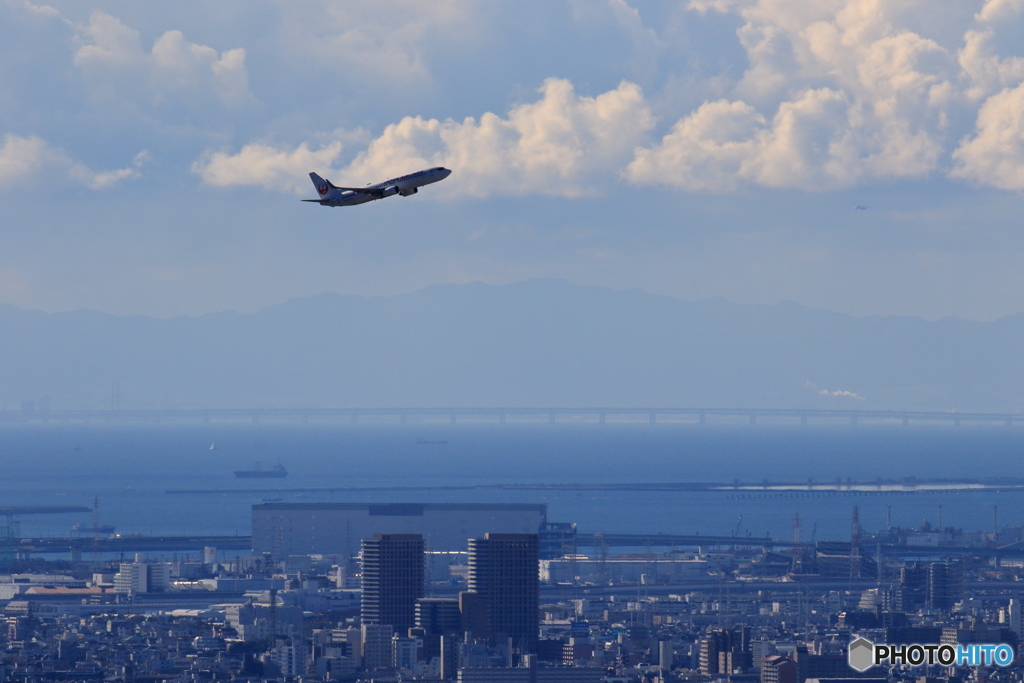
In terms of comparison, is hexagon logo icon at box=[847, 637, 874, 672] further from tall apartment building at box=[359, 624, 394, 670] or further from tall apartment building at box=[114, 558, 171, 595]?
tall apartment building at box=[114, 558, 171, 595]

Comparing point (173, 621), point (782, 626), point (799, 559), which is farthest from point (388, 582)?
point (799, 559)

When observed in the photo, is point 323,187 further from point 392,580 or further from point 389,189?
point 392,580

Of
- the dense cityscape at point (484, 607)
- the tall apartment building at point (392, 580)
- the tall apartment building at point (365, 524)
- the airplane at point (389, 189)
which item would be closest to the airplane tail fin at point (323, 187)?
the airplane at point (389, 189)

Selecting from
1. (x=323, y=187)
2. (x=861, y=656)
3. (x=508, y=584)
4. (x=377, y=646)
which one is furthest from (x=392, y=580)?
(x=323, y=187)

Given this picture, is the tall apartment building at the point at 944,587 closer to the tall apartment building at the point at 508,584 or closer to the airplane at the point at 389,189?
the tall apartment building at the point at 508,584

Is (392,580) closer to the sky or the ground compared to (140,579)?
closer to the sky

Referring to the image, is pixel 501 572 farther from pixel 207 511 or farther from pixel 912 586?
pixel 207 511
